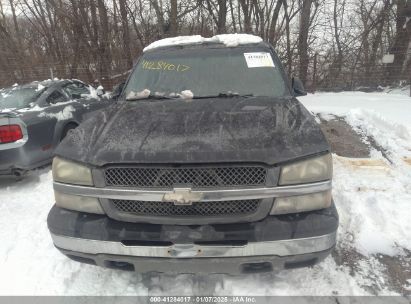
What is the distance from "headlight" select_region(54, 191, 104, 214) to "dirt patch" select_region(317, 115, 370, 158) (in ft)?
13.1

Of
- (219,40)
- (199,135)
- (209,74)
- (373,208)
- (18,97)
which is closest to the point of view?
(199,135)

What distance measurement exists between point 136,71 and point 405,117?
19.1 ft

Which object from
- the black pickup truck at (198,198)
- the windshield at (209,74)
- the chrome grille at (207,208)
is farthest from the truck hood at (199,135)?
the windshield at (209,74)

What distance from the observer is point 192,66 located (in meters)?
3.75

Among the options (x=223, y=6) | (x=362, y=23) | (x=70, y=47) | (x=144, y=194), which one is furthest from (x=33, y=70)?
(x=144, y=194)

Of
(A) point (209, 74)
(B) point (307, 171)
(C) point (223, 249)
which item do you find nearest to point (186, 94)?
(A) point (209, 74)

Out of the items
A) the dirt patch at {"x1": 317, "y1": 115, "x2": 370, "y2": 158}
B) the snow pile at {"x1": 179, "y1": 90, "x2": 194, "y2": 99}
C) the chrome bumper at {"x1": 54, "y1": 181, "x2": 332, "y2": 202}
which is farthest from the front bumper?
the dirt patch at {"x1": 317, "y1": 115, "x2": 370, "y2": 158}

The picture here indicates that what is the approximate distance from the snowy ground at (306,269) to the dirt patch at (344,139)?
0.60 meters

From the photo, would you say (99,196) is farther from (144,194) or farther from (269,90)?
(269,90)

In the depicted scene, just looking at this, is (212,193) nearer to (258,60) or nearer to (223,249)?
(223,249)

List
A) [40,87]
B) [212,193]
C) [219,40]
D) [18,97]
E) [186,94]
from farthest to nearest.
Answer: [40,87], [18,97], [219,40], [186,94], [212,193]

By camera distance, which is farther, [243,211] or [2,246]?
[2,246]

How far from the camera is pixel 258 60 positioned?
3.72 m

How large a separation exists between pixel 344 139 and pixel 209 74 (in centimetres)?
337
